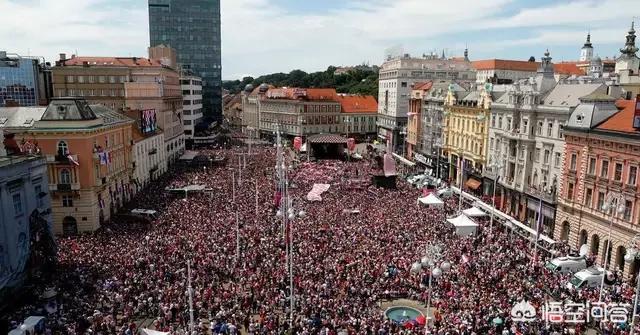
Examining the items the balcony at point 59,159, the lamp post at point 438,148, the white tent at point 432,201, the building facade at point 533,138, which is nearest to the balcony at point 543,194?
the building facade at point 533,138

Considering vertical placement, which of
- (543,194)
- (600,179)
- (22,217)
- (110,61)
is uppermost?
(110,61)

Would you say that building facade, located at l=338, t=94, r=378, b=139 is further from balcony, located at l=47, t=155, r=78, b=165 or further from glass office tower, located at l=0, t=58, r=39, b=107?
balcony, located at l=47, t=155, r=78, b=165

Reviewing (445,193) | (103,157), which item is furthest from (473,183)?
(103,157)

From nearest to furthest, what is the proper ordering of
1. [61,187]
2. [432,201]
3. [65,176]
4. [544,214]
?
[61,187]
[65,176]
[544,214]
[432,201]

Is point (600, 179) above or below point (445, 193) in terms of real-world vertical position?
above

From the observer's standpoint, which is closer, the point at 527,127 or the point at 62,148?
the point at 62,148

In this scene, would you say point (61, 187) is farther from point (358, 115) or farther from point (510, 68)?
point (510, 68)

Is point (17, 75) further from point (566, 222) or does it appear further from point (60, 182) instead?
point (566, 222)

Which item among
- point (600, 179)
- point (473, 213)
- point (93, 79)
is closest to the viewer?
point (600, 179)
